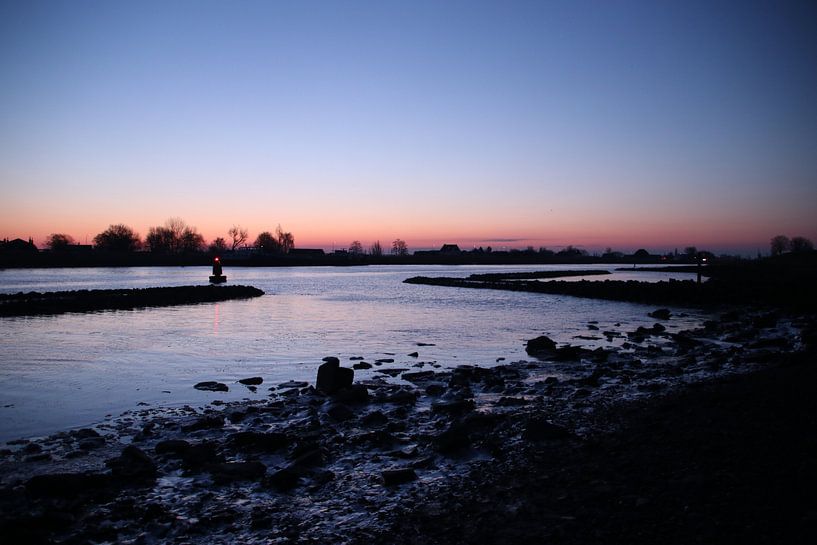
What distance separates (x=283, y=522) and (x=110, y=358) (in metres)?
15.0

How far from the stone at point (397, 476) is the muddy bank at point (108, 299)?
3320cm

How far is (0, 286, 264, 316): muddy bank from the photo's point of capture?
34350 mm

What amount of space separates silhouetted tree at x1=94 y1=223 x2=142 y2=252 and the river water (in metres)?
158

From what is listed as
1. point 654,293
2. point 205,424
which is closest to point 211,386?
point 205,424

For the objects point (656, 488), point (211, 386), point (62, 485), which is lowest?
point (211, 386)

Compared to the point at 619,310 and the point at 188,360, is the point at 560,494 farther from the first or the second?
the point at 619,310

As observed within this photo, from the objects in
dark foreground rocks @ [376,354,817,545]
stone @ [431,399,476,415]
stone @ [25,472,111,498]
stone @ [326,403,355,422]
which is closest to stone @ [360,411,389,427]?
stone @ [326,403,355,422]

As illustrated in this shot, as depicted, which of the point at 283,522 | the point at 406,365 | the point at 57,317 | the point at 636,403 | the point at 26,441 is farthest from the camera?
the point at 57,317

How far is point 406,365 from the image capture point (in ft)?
57.3

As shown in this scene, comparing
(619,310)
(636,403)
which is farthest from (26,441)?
(619,310)

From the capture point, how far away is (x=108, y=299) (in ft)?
136

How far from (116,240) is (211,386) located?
187 meters

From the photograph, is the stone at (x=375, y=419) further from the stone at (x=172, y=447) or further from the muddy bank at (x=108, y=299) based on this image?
the muddy bank at (x=108, y=299)

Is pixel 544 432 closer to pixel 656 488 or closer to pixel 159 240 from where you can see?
pixel 656 488
